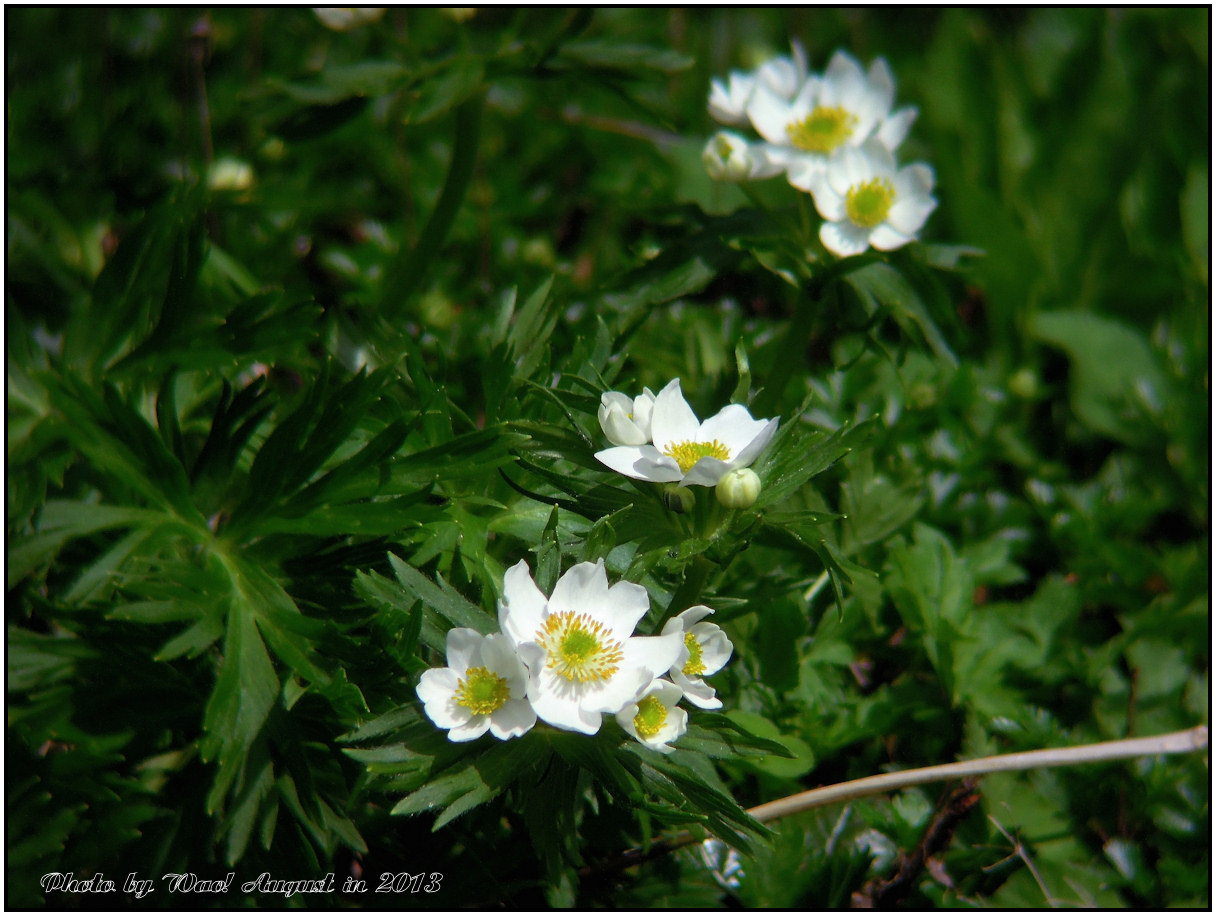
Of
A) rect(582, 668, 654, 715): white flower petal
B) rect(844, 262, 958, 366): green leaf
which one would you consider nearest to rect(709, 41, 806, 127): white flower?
rect(844, 262, 958, 366): green leaf

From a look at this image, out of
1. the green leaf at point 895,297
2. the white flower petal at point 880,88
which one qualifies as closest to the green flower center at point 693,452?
the green leaf at point 895,297

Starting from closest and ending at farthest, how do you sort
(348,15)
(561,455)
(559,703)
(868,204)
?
1. (559,703)
2. (561,455)
3. (868,204)
4. (348,15)

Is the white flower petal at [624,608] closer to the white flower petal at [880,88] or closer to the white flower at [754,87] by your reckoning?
the white flower at [754,87]

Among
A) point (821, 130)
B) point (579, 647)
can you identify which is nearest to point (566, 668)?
point (579, 647)

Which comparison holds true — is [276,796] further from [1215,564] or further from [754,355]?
[1215,564]

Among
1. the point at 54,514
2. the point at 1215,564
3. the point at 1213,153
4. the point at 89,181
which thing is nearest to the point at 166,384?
the point at 54,514

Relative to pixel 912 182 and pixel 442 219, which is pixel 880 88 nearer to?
pixel 912 182
